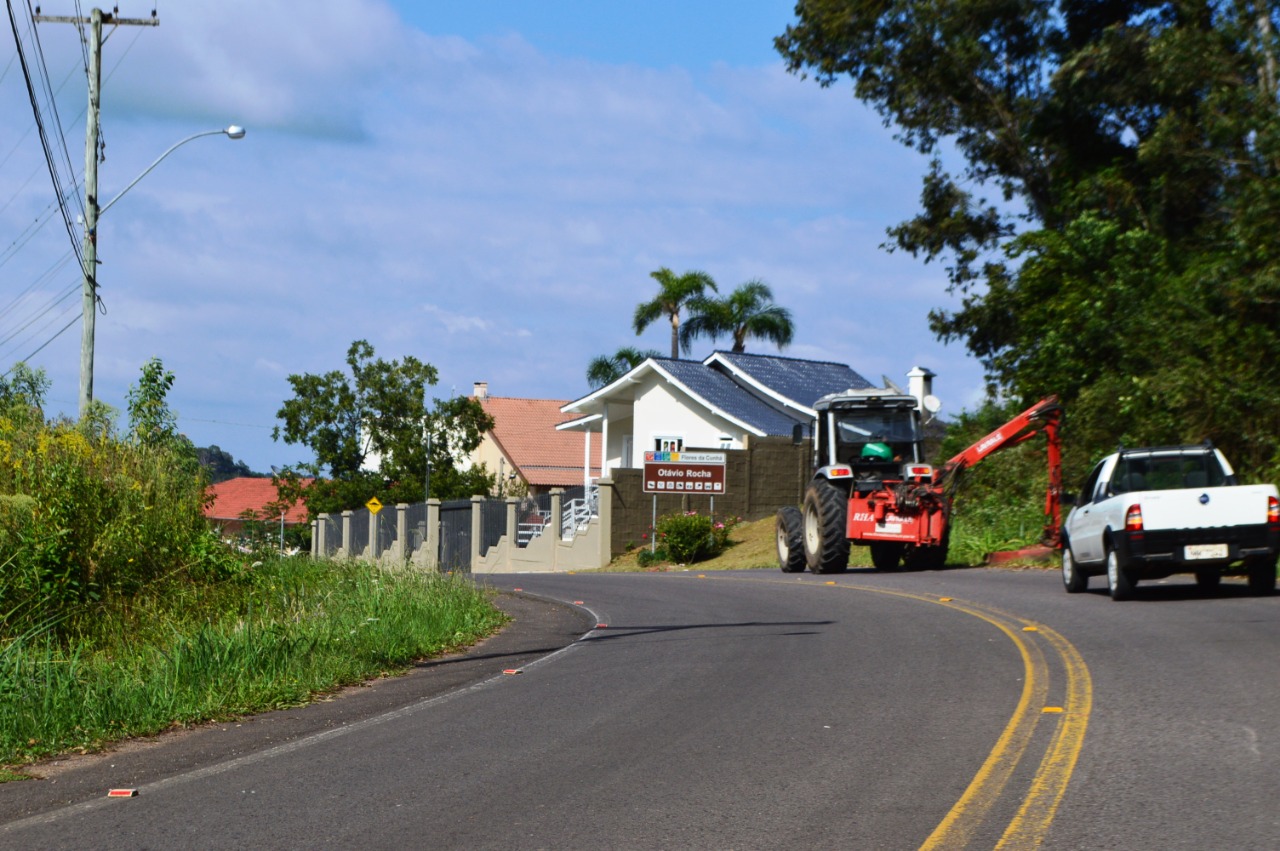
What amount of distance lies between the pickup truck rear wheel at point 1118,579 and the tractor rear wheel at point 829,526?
7.99m

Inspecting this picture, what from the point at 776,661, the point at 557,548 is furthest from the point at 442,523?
the point at 776,661

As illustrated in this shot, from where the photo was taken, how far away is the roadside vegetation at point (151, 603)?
10.4 m

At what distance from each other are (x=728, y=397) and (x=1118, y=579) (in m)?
30.7

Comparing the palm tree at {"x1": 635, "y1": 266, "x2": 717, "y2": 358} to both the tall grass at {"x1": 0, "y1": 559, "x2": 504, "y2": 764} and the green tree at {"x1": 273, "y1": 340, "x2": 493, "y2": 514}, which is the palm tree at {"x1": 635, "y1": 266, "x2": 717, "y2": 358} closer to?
the green tree at {"x1": 273, "y1": 340, "x2": 493, "y2": 514}

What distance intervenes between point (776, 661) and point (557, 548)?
2935cm

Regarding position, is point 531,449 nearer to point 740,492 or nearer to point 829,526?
point 740,492

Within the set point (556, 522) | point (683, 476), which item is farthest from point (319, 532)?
point (683, 476)

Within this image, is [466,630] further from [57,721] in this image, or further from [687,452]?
[687,452]

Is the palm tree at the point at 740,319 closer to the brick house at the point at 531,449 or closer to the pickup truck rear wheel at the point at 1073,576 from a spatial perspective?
the brick house at the point at 531,449

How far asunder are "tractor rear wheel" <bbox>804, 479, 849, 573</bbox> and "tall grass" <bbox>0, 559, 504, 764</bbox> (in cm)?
775

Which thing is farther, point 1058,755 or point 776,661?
point 776,661

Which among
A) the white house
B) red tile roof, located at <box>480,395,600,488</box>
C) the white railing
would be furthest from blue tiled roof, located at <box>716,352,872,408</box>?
red tile roof, located at <box>480,395,600,488</box>

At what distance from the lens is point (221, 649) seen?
11672 millimetres

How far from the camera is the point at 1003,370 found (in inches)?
1377
